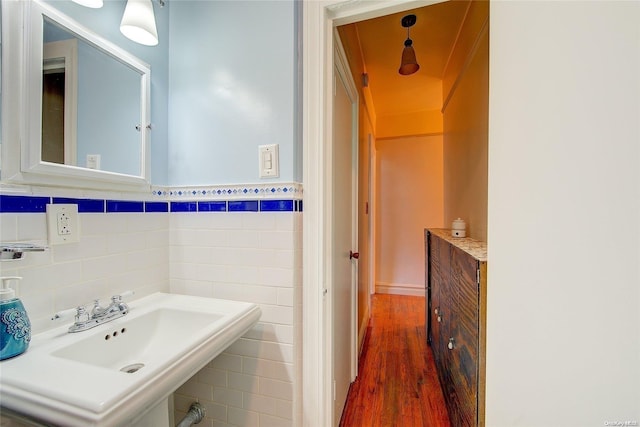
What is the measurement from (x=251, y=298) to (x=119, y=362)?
428mm

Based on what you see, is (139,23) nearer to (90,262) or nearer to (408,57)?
(90,262)

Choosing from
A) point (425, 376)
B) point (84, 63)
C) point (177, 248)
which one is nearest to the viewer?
point (84, 63)

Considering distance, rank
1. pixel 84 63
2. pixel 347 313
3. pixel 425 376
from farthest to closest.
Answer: pixel 425 376, pixel 347 313, pixel 84 63

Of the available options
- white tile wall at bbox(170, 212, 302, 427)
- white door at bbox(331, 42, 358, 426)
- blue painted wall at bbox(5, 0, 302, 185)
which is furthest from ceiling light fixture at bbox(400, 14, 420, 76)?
white tile wall at bbox(170, 212, 302, 427)

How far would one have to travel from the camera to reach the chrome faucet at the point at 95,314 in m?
0.76

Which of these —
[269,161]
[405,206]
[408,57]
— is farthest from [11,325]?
[405,206]

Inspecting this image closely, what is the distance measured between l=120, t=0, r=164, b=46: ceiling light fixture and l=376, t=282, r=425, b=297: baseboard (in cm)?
348

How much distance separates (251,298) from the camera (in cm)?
102

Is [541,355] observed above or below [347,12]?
below

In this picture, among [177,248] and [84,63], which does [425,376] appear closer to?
[177,248]

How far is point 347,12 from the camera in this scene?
39.4 inches

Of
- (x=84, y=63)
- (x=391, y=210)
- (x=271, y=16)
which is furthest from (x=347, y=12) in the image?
(x=391, y=210)

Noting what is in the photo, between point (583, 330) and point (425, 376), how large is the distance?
1.40m

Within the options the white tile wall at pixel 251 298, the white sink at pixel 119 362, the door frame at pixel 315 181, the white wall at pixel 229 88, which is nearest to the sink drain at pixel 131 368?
the white sink at pixel 119 362
